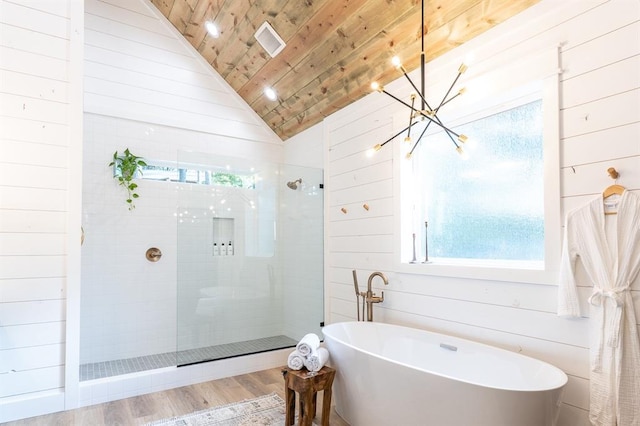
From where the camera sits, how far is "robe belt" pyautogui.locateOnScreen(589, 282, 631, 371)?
5.63 feet

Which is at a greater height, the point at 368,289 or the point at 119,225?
the point at 119,225

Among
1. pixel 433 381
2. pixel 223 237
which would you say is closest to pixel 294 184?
pixel 223 237

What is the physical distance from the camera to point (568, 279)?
1936 mm

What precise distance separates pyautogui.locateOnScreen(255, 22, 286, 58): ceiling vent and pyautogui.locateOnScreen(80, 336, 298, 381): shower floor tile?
9.64 feet

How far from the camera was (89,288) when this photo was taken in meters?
3.64

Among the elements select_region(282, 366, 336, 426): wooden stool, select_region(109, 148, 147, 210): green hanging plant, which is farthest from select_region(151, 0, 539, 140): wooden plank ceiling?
select_region(282, 366, 336, 426): wooden stool

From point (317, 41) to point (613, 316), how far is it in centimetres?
285

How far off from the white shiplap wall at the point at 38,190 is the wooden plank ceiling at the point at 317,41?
4.59 ft

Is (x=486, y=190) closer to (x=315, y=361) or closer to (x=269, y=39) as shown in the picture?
(x=315, y=361)

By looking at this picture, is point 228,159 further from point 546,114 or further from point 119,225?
point 546,114

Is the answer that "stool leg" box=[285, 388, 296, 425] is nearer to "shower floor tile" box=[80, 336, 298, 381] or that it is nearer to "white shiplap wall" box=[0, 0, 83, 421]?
"shower floor tile" box=[80, 336, 298, 381]

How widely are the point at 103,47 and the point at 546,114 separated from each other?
4.10 metres

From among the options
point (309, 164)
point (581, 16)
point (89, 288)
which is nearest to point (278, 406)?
point (89, 288)

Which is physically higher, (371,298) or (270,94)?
(270,94)
